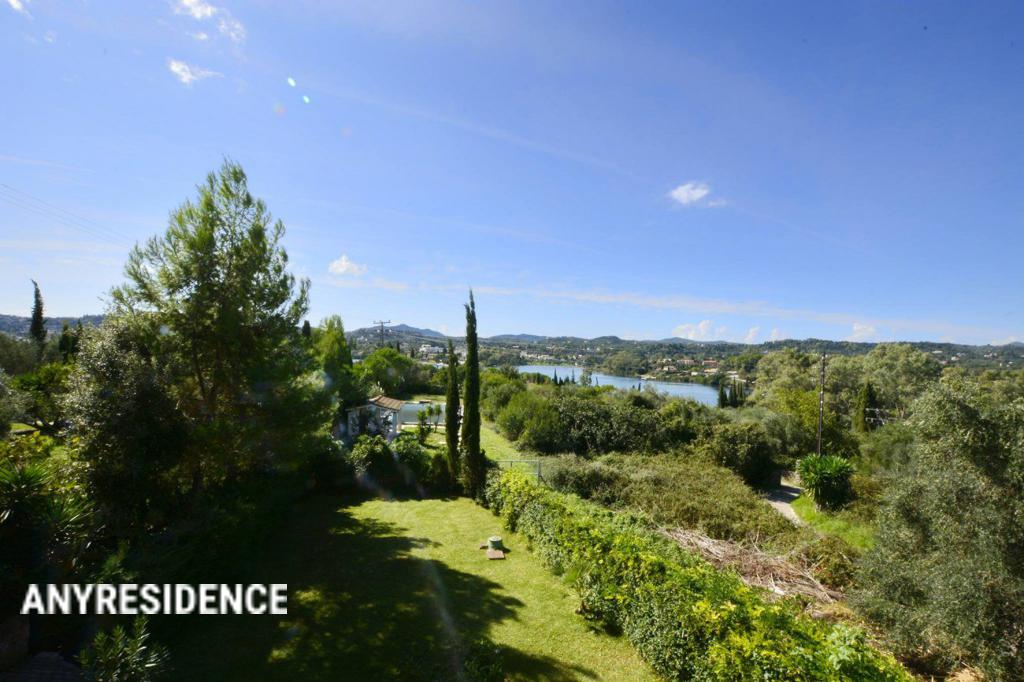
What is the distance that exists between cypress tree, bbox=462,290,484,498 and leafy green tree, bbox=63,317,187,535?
901 cm

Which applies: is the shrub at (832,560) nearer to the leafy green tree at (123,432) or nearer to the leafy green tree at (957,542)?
the leafy green tree at (957,542)

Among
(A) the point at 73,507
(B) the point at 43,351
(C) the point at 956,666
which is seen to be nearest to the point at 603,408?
(C) the point at 956,666

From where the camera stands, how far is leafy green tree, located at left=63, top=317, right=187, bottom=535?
6.65 m

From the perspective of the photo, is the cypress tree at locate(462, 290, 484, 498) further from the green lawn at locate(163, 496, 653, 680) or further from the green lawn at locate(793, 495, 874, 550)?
the green lawn at locate(793, 495, 874, 550)

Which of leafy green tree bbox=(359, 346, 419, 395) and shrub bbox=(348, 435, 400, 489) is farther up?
leafy green tree bbox=(359, 346, 419, 395)

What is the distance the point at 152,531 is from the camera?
682 cm

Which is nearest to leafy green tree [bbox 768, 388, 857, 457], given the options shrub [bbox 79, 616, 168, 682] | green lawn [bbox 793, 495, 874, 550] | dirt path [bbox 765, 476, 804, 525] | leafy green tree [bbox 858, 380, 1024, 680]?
dirt path [bbox 765, 476, 804, 525]

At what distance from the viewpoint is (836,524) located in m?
14.5

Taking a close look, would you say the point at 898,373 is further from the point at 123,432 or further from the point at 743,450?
the point at 123,432

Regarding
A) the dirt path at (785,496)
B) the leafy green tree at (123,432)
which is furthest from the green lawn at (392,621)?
the dirt path at (785,496)

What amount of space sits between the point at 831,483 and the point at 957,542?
35.4 feet

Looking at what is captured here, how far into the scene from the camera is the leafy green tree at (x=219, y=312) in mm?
9516

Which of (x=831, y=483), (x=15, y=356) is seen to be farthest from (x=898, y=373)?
(x=15, y=356)

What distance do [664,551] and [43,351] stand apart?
Answer: 145 feet
